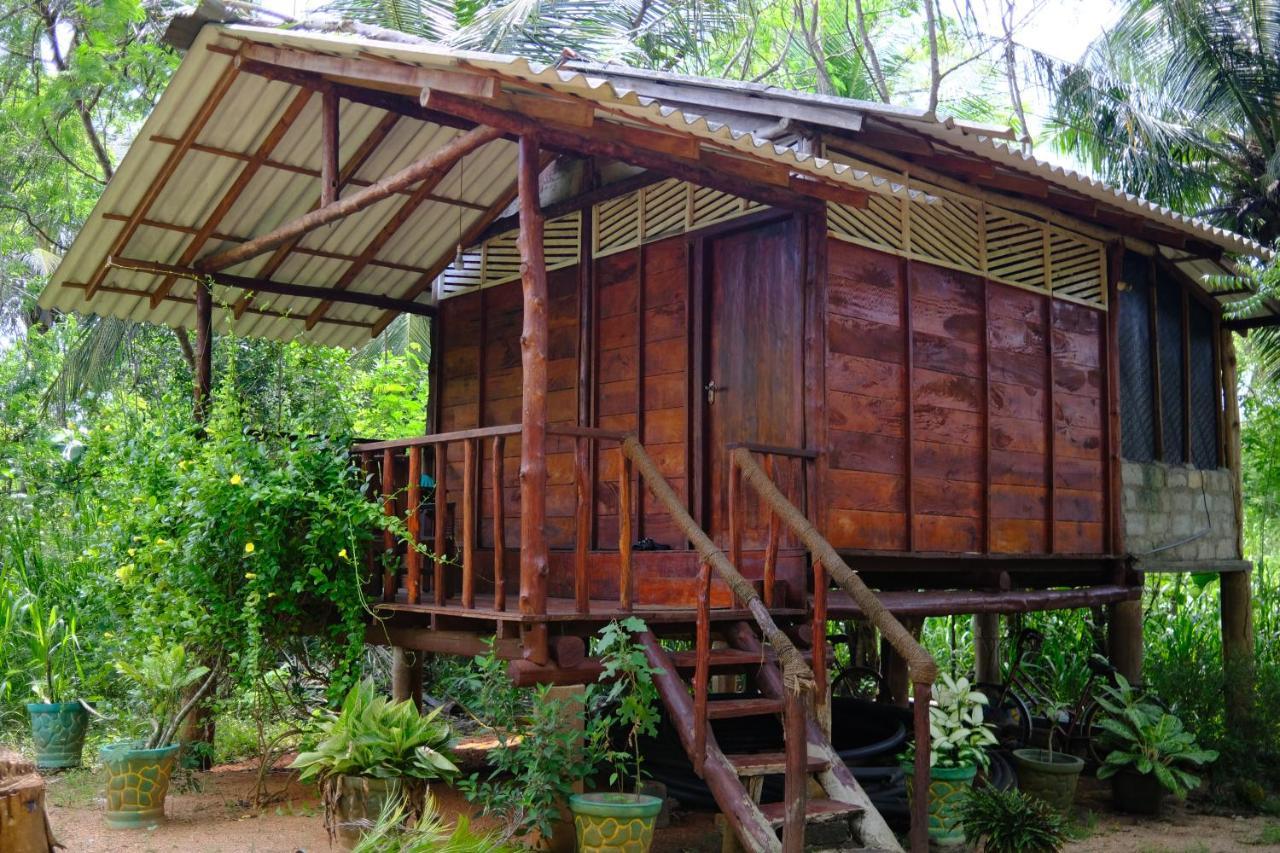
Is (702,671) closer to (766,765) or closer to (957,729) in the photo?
(766,765)

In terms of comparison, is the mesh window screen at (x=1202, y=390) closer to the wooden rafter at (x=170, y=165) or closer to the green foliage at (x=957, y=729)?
the green foliage at (x=957, y=729)

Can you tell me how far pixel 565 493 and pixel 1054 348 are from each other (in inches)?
149

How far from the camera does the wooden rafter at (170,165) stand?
7173 millimetres

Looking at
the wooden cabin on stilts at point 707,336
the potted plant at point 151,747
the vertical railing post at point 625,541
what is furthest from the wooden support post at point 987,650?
the potted plant at point 151,747

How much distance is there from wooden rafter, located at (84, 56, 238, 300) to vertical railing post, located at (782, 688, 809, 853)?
4854mm

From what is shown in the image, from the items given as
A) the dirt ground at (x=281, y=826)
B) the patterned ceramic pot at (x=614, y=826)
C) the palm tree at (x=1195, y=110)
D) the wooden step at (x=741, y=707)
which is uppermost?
the palm tree at (x=1195, y=110)

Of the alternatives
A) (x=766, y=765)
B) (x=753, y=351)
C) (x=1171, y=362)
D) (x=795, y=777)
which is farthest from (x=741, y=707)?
(x=1171, y=362)

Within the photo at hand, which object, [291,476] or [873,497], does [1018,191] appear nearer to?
[873,497]

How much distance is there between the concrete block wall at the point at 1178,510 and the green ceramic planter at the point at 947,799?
13.0ft

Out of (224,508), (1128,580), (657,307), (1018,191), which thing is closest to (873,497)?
(657,307)

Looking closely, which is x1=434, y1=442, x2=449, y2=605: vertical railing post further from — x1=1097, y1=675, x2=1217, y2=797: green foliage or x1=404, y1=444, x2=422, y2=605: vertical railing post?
x1=1097, y1=675, x2=1217, y2=797: green foliage

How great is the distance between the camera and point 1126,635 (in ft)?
32.0

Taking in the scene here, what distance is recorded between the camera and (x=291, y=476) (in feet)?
22.4

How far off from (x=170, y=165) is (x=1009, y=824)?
6.39 m
